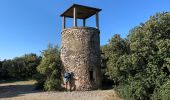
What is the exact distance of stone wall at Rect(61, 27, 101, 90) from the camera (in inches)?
914

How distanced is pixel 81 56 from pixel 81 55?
8 cm

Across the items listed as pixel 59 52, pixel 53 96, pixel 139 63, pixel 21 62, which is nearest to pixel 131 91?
pixel 139 63

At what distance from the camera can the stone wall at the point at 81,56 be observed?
23203mm

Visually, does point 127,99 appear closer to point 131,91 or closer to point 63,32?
point 131,91

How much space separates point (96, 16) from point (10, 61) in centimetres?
2658

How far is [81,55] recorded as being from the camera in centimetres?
2331

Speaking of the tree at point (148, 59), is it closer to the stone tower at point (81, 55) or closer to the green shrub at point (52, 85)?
the stone tower at point (81, 55)

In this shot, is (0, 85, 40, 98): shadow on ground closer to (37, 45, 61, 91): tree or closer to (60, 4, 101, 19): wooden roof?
(37, 45, 61, 91): tree

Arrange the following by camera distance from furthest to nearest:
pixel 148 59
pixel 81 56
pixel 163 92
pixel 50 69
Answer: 1. pixel 50 69
2. pixel 81 56
3. pixel 148 59
4. pixel 163 92

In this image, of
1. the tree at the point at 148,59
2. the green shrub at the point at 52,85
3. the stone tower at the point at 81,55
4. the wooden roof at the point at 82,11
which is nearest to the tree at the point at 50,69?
the green shrub at the point at 52,85

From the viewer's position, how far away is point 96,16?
83.0ft

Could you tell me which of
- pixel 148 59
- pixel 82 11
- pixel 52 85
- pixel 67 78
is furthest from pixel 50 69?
pixel 148 59

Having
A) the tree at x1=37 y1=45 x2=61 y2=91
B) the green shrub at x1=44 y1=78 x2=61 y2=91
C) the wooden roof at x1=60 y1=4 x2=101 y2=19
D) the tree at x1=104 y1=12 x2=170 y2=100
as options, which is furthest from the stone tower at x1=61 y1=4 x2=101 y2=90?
the tree at x1=104 y1=12 x2=170 y2=100

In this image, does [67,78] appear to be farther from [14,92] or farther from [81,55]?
[14,92]
